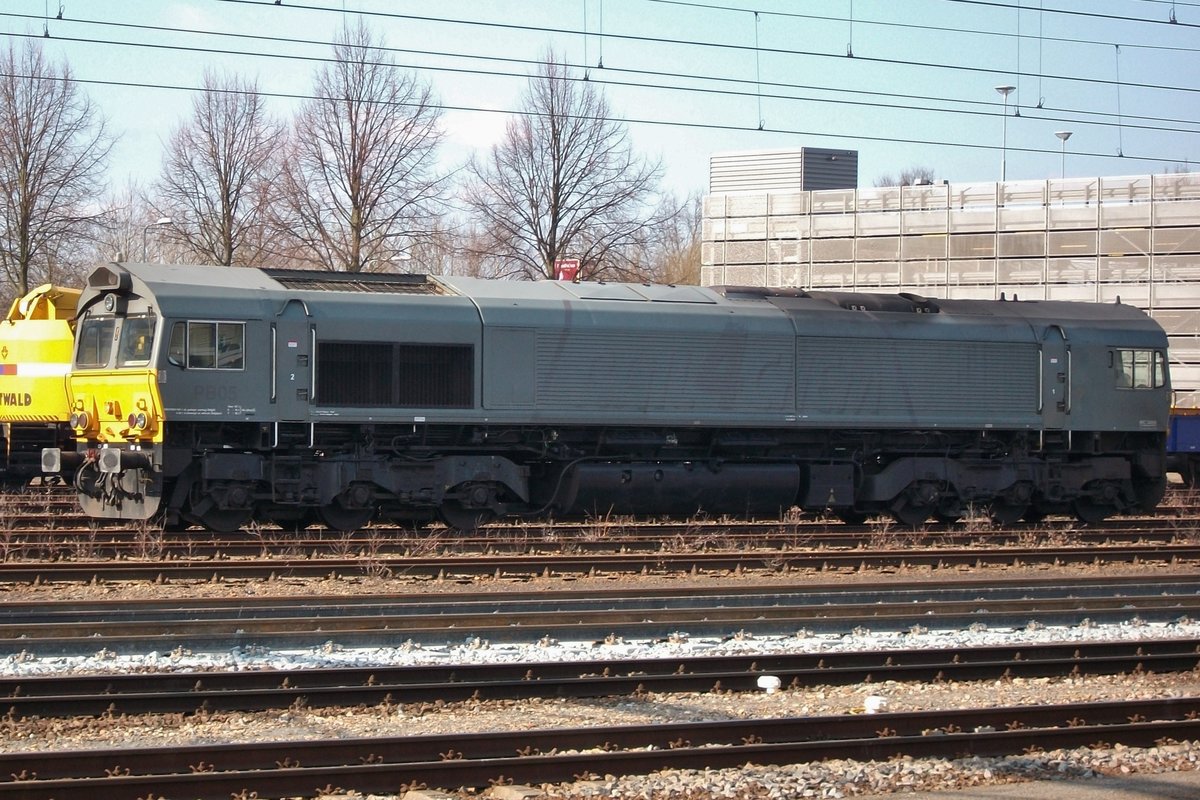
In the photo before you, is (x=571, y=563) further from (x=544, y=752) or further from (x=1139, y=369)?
(x=1139, y=369)

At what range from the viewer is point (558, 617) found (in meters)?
11.8

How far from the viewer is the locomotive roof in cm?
1684

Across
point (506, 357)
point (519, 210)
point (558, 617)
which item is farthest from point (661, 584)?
point (519, 210)

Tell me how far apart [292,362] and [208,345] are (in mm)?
1066

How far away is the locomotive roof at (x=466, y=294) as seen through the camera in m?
16.8

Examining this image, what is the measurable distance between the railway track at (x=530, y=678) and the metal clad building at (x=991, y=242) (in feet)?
116

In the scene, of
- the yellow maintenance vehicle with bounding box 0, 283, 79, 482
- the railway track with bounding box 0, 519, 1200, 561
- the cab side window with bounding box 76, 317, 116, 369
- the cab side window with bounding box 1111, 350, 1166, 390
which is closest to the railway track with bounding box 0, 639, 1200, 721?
the railway track with bounding box 0, 519, 1200, 561

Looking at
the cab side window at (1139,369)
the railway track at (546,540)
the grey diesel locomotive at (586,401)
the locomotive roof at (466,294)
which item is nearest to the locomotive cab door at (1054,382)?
the grey diesel locomotive at (586,401)

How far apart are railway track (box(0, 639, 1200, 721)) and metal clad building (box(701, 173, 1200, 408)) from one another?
35.3 metres

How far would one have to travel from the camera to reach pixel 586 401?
725 inches

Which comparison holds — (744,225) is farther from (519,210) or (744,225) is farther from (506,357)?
(506,357)

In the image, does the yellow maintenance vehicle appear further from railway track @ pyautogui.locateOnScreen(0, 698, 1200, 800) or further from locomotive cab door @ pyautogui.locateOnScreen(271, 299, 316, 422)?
railway track @ pyautogui.locateOnScreen(0, 698, 1200, 800)

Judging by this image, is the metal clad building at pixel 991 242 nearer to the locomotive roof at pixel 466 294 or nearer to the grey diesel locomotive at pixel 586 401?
the grey diesel locomotive at pixel 586 401

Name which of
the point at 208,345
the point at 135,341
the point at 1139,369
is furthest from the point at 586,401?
the point at 1139,369
